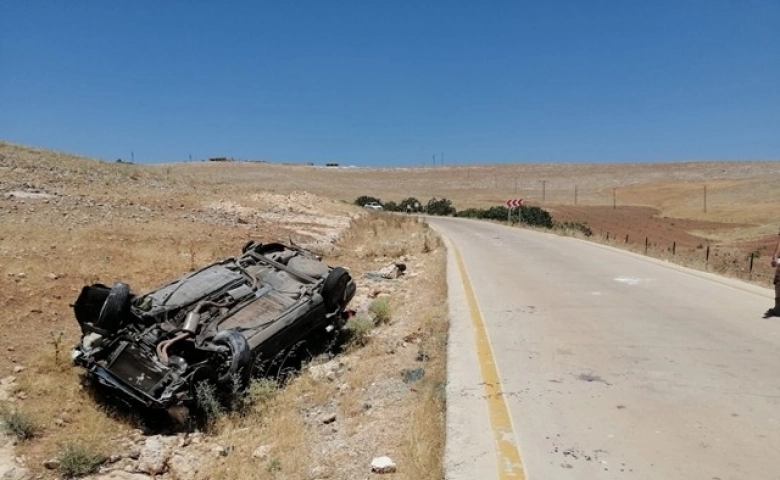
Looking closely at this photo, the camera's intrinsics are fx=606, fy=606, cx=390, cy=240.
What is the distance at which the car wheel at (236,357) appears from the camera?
5965 millimetres

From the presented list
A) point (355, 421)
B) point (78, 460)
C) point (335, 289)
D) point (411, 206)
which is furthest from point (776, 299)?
point (411, 206)

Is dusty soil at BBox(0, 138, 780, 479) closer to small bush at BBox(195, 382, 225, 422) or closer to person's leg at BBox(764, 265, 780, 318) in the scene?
small bush at BBox(195, 382, 225, 422)

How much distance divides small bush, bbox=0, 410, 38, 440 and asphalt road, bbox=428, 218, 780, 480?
13.2ft

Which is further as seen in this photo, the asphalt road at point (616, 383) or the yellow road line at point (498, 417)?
the asphalt road at point (616, 383)

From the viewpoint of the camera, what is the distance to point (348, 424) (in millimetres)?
5652

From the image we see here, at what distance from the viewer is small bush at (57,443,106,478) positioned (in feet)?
16.8

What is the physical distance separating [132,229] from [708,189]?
279 feet

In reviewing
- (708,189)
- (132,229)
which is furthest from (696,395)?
(708,189)

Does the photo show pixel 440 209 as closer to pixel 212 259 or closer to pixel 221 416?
pixel 212 259

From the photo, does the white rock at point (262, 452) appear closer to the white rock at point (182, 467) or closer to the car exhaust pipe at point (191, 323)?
the white rock at point (182, 467)

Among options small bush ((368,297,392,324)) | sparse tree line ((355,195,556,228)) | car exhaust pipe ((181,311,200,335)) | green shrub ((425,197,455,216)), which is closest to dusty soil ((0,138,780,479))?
small bush ((368,297,392,324))

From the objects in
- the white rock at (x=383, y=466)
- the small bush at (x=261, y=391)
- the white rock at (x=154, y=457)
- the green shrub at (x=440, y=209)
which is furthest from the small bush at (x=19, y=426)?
the green shrub at (x=440, y=209)

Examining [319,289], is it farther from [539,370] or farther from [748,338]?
[748,338]

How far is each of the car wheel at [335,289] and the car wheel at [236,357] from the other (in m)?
1.69
